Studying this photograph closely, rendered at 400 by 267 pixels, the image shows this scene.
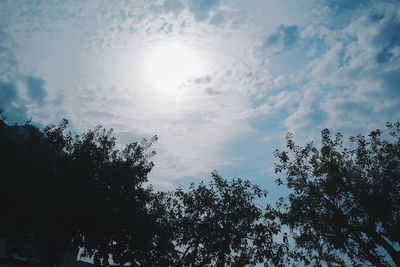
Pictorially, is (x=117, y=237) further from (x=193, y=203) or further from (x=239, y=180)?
(x=239, y=180)

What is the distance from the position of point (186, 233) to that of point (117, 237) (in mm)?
5914

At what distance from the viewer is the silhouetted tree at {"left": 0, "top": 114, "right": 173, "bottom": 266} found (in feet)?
48.5

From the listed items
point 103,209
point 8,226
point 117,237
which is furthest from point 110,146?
point 8,226

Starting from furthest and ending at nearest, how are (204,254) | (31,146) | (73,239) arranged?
(204,254)
(73,239)
(31,146)

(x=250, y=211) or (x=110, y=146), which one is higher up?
(x=110, y=146)

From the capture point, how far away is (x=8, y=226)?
15195 mm

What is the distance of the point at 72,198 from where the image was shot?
50.5 feet

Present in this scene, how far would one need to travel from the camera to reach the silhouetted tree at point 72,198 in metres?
14.8

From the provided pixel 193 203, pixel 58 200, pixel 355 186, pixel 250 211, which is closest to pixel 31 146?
pixel 58 200

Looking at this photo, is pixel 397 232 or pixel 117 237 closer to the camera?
pixel 397 232

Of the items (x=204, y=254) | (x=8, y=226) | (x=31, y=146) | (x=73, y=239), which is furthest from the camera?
(x=204, y=254)

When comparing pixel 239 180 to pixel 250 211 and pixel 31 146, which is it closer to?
pixel 250 211

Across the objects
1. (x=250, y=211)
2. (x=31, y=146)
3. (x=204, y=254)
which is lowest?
(x=204, y=254)

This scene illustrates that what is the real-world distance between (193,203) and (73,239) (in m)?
9.46
